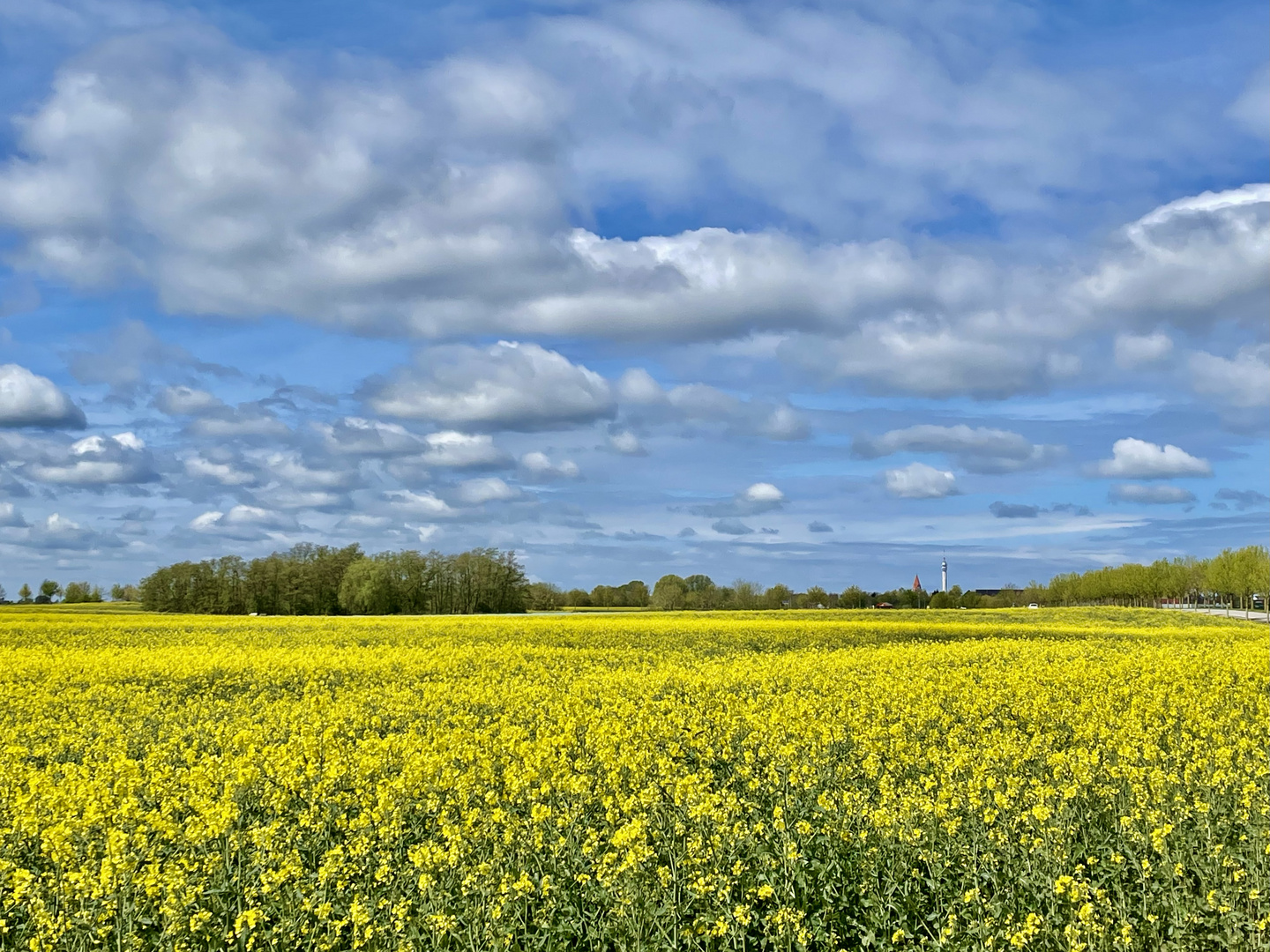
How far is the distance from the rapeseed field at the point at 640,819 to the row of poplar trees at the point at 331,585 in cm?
7204

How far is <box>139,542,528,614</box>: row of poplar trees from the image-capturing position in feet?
281

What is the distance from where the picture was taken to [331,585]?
89812 millimetres

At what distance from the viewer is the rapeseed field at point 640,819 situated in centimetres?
627

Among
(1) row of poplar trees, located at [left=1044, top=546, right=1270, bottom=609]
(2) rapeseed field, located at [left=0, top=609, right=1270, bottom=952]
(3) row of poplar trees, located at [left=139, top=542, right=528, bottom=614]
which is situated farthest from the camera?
(1) row of poplar trees, located at [left=1044, top=546, right=1270, bottom=609]

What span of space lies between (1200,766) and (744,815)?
527cm

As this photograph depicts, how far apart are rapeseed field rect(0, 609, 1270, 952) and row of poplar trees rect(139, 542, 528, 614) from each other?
236 feet

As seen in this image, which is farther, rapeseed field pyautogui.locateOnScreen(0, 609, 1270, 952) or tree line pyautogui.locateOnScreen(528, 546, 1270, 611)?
tree line pyautogui.locateOnScreen(528, 546, 1270, 611)

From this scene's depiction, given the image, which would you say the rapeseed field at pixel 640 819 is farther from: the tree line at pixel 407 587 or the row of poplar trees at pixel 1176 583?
the row of poplar trees at pixel 1176 583

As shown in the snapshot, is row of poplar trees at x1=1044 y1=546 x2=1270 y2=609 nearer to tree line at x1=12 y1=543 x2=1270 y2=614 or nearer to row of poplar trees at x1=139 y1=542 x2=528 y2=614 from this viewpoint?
tree line at x1=12 y1=543 x2=1270 y2=614

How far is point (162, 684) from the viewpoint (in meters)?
17.9

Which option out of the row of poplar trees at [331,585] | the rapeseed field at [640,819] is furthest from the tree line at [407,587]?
the rapeseed field at [640,819]

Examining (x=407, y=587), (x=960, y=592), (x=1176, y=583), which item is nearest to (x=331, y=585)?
(x=407, y=587)

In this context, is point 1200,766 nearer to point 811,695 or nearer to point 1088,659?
point 811,695

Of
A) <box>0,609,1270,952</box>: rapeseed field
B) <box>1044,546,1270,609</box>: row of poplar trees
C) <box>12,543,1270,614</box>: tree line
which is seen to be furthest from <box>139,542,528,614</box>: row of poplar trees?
<box>1044,546,1270,609</box>: row of poplar trees
